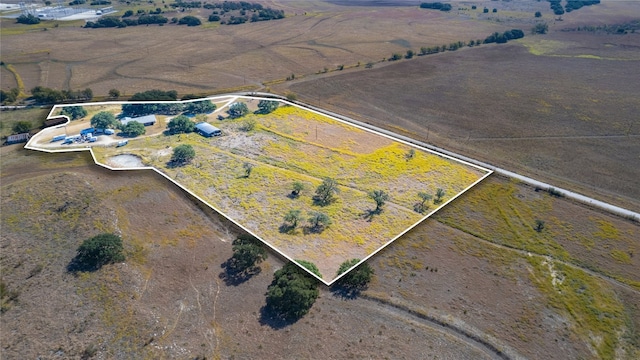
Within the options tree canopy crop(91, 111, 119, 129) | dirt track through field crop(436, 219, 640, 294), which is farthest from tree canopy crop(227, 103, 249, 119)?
dirt track through field crop(436, 219, 640, 294)

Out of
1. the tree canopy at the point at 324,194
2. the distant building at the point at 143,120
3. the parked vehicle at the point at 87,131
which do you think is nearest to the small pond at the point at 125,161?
the parked vehicle at the point at 87,131

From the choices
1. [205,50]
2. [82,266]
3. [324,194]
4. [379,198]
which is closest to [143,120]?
[82,266]

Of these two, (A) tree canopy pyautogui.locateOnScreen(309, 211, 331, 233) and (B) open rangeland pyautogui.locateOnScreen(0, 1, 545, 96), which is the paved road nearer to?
(A) tree canopy pyautogui.locateOnScreen(309, 211, 331, 233)

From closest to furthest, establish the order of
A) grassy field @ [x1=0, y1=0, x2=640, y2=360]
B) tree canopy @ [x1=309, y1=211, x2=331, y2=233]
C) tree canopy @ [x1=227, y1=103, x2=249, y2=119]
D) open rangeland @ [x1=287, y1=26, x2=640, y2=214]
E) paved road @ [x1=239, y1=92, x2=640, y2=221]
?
grassy field @ [x1=0, y1=0, x2=640, y2=360], tree canopy @ [x1=309, y1=211, x2=331, y2=233], paved road @ [x1=239, y1=92, x2=640, y2=221], open rangeland @ [x1=287, y1=26, x2=640, y2=214], tree canopy @ [x1=227, y1=103, x2=249, y2=119]

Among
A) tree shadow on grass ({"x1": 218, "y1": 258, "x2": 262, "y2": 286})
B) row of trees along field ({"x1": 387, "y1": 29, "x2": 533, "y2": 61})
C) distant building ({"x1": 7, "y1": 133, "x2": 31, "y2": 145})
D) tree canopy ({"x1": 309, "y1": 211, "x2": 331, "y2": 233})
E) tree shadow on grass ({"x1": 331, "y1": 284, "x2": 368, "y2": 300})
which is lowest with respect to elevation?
tree shadow on grass ({"x1": 218, "y1": 258, "x2": 262, "y2": 286})

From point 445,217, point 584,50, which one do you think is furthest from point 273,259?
point 584,50

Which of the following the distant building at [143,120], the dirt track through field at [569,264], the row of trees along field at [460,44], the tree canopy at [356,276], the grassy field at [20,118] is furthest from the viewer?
the row of trees along field at [460,44]

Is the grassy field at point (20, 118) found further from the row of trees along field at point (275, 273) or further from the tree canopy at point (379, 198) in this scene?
the tree canopy at point (379, 198)
